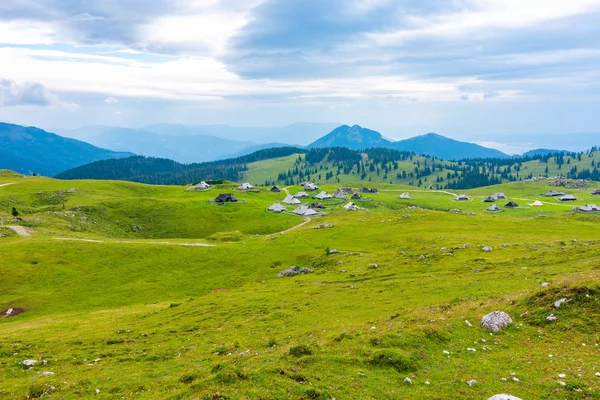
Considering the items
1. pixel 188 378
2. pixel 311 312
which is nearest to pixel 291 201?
pixel 311 312

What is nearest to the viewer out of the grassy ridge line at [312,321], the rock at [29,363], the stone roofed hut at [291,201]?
the grassy ridge line at [312,321]

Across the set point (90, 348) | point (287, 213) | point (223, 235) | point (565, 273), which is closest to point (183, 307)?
point (90, 348)

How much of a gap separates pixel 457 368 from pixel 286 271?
41.6m

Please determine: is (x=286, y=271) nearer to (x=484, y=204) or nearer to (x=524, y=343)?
(x=524, y=343)

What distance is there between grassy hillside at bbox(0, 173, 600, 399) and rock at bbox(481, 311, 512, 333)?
55 centimetres

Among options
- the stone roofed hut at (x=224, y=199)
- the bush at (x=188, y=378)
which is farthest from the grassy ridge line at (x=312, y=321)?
the stone roofed hut at (x=224, y=199)

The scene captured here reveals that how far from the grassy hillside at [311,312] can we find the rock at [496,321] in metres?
0.55

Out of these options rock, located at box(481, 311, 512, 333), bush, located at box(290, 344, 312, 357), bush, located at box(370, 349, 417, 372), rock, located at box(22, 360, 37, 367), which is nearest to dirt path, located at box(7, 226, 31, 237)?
rock, located at box(22, 360, 37, 367)

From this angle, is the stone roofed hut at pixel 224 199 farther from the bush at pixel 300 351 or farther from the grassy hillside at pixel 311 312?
the bush at pixel 300 351

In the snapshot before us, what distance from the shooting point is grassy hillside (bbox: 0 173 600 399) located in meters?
17.7

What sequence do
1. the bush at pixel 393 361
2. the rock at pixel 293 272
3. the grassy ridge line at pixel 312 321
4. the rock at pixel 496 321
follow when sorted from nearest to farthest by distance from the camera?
1. the grassy ridge line at pixel 312 321
2. the bush at pixel 393 361
3. the rock at pixel 496 321
4. the rock at pixel 293 272

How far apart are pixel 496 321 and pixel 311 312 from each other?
16724mm

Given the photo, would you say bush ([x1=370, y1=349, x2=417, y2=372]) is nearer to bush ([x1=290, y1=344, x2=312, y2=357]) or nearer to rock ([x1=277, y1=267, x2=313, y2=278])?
bush ([x1=290, y1=344, x2=312, y2=357])

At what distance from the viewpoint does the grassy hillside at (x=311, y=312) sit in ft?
58.1
